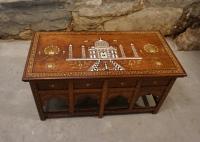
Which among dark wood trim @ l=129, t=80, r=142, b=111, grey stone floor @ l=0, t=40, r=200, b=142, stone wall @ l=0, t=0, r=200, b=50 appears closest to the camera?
dark wood trim @ l=129, t=80, r=142, b=111

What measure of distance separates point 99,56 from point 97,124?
536mm

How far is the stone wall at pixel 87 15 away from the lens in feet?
7.72

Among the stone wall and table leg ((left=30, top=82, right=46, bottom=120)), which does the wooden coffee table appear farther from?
the stone wall

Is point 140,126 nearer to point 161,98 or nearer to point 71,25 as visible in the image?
point 161,98

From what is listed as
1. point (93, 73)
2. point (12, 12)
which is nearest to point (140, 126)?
point (93, 73)

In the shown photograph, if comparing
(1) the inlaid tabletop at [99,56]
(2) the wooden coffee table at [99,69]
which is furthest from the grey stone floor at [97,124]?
(1) the inlaid tabletop at [99,56]

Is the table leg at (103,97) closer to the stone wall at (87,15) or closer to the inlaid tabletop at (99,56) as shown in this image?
the inlaid tabletop at (99,56)

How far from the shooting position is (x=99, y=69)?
1552mm

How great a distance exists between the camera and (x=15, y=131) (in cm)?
176

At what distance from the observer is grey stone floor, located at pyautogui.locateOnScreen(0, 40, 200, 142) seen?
1.76m

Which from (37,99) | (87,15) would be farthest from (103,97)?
(87,15)

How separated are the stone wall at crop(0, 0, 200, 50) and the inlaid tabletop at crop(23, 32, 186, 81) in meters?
0.64

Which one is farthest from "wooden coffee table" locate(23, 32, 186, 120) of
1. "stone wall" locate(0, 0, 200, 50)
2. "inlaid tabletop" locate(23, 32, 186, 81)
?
"stone wall" locate(0, 0, 200, 50)

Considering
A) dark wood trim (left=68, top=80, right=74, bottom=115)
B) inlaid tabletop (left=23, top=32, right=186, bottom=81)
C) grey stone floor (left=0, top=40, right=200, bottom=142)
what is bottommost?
grey stone floor (left=0, top=40, right=200, bottom=142)
